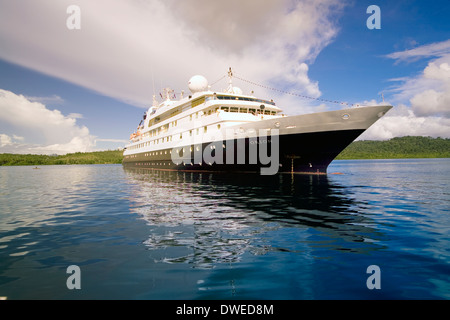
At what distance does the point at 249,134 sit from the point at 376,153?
153 metres

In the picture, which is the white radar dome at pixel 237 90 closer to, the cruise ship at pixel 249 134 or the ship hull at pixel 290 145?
the cruise ship at pixel 249 134

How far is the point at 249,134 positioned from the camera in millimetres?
21672

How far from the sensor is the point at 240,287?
3703mm

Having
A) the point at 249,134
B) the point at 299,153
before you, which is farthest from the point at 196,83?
the point at 299,153

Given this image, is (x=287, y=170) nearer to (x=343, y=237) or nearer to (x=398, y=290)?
(x=343, y=237)

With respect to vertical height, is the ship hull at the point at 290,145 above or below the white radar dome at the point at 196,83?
below

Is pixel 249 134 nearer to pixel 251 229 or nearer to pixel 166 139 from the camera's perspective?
pixel 251 229

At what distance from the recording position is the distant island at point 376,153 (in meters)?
141

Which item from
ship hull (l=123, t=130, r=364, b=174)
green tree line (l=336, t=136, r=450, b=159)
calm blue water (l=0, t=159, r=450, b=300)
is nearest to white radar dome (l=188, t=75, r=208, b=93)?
ship hull (l=123, t=130, r=364, b=174)

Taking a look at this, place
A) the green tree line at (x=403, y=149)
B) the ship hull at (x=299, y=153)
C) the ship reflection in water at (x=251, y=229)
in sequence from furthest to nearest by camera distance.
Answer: the green tree line at (x=403, y=149) < the ship hull at (x=299, y=153) < the ship reflection in water at (x=251, y=229)

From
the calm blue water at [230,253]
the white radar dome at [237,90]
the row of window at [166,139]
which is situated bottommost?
the calm blue water at [230,253]

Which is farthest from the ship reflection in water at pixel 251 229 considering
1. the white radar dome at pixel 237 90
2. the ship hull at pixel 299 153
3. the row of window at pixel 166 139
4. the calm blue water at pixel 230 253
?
the white radar dome at pixel 237 90

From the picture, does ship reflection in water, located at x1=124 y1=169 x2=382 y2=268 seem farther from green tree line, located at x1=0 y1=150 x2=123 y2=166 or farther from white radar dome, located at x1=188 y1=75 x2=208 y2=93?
green tree line, located at x1=0 y1=150 x2=123 y2=166

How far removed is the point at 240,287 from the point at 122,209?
7985 mm
